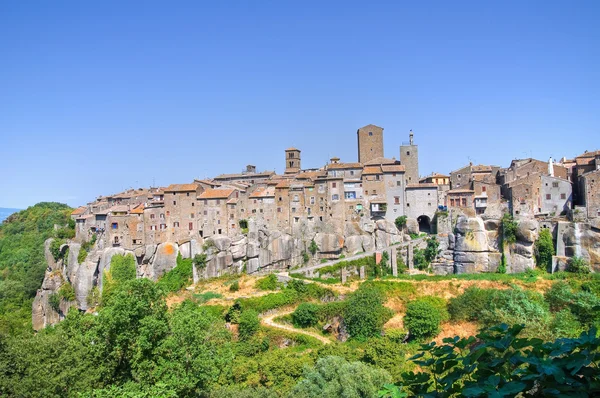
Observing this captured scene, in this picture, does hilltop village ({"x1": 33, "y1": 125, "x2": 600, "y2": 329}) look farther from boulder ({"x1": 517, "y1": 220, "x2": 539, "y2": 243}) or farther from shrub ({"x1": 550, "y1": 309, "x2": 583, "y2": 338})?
shrub ({"x1": 550, "y1": 309, "x2": 583, "y2": 338})

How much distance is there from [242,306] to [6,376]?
79.3 ft

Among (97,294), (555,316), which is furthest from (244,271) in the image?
(555,316)

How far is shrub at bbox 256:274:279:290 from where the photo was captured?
46.8m

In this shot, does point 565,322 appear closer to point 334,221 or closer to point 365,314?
point 365,314

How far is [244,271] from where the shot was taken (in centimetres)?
5225

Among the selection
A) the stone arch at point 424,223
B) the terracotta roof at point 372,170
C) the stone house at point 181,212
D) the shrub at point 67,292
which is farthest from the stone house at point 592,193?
the shrub at point 67,292

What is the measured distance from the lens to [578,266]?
4228cm

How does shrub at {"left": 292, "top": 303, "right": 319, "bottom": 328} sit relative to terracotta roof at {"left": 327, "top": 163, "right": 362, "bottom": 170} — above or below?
below

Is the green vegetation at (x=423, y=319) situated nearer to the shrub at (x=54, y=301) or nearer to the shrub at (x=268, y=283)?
the shrub at (x=268, y=283)

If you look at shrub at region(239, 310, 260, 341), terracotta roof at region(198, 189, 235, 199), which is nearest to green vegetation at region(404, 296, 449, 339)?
shrub at region(239, 310, 260, 341)

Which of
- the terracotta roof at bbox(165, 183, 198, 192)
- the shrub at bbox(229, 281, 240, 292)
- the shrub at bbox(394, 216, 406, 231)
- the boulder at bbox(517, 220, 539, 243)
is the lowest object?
the shrub at bbox(229, 281, 240, 292)

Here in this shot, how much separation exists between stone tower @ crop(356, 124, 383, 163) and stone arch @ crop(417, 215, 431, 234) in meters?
12.2

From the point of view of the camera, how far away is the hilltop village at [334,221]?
4778 cm

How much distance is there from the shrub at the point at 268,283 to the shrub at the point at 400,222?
1529cm
